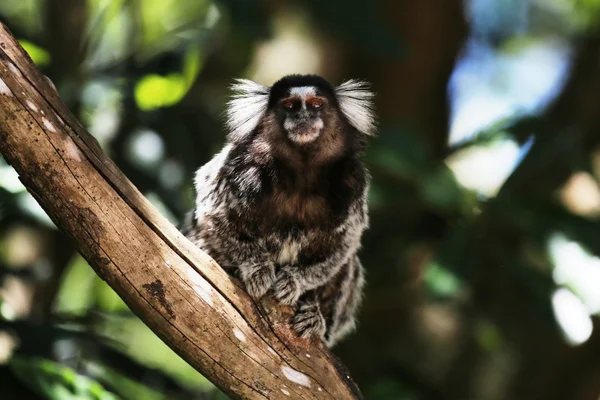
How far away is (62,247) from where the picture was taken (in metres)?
4.09

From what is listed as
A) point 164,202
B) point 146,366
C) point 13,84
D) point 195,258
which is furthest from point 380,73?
point 13,84

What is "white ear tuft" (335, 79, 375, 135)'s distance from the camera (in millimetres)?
2980

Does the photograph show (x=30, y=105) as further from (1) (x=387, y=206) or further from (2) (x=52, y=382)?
(1) (x=387, y=206)

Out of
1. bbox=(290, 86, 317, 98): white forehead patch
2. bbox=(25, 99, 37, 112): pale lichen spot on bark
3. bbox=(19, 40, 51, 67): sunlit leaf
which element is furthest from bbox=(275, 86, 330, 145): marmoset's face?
bbox=(19, 40, 51, 67): sunlit leaf

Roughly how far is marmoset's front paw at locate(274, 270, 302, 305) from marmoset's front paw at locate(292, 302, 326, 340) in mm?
48

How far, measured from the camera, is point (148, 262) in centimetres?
235

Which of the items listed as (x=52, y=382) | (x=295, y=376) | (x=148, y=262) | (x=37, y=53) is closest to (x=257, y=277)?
(x=295, y=376)

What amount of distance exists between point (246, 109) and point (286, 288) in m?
0.68

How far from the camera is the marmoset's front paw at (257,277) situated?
265cm

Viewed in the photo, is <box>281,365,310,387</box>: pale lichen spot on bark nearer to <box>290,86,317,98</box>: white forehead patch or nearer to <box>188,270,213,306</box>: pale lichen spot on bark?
<box>188,270,213,306</box>: pale lichen spot on bark

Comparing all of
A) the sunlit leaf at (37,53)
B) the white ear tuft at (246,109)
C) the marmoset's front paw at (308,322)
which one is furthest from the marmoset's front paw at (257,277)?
the sunlit leaf at (37,53)

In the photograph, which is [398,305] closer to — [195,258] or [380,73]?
[380,73]

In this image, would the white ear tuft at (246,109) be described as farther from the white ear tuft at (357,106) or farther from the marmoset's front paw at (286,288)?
the marmoset's front paw at (286,288)

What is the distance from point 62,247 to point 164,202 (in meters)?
0.81
